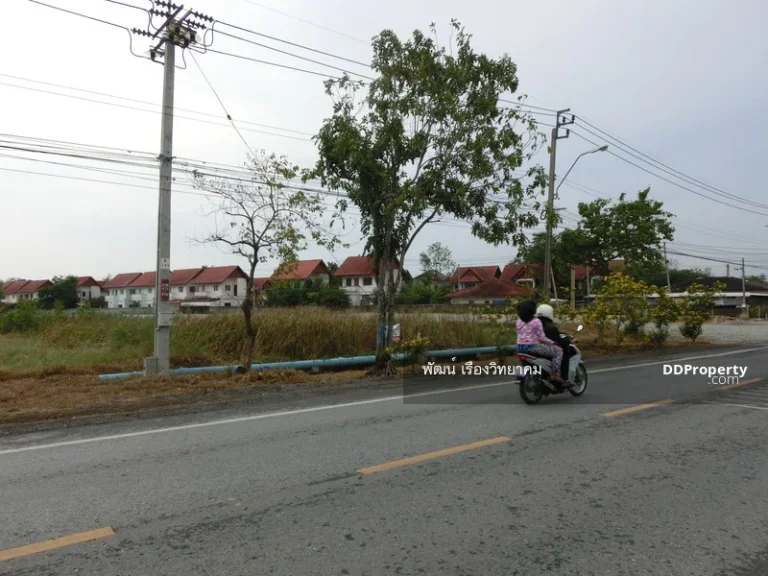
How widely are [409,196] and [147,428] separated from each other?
277 inches

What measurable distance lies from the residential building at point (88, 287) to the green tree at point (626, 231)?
67.6m

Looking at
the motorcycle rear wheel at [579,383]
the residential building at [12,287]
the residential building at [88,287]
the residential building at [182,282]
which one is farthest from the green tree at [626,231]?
the residential building at [12,287]

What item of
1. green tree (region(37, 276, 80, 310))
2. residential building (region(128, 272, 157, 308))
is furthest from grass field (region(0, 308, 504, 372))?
residential building (region(128, 272, 157, 308))

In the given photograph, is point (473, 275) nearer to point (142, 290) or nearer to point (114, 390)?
point (142, 290)

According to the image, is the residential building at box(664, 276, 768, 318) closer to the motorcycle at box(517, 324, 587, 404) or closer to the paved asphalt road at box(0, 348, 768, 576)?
the motorcycle at box(517, 324, 587, 404)

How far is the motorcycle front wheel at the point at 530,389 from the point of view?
880 cm

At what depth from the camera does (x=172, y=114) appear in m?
11.9

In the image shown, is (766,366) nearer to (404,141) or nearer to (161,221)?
(404,141)

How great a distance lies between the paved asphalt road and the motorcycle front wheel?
54 cm

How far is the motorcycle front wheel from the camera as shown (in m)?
8.80

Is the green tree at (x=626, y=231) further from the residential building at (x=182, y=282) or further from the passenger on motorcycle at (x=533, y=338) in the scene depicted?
the residential building at (x=182, y=282)

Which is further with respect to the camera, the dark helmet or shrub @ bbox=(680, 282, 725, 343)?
shrub @ bbox=(680, 282, 725, 343)

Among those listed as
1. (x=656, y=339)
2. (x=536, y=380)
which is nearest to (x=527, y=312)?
(x=536, y=380)

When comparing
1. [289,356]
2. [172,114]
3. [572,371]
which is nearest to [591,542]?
[572,371]
